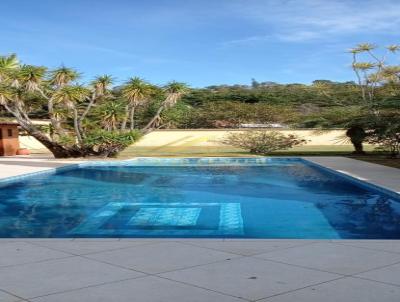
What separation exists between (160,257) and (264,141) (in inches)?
789

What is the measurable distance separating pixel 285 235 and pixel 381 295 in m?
3.55

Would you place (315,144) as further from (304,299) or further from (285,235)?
(304,299)

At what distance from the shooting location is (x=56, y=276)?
13.7 feet

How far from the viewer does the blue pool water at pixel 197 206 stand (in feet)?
24.7

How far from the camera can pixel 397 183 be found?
11094 millimetres

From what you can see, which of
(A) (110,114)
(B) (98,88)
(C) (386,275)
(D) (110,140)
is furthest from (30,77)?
(C) (386,275)

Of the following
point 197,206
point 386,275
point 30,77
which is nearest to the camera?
point 386,275

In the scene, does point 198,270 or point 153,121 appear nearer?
point 198,270

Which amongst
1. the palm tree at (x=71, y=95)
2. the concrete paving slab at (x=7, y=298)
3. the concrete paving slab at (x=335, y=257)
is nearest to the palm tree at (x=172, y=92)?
the palm tree at (x=71, y=95)

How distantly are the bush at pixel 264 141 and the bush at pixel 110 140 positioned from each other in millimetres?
5928

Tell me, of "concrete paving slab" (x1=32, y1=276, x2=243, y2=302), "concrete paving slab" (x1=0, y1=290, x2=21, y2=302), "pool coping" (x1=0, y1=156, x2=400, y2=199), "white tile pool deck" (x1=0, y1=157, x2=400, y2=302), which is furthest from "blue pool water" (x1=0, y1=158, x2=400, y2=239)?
"concrete paving slab" (x1=0, y1=290, x2=21, y2=302)

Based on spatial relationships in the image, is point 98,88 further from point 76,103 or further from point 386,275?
point 386,275

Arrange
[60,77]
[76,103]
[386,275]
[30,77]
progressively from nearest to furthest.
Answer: [386,275] < [30,77] < [60,77] < [76,103]

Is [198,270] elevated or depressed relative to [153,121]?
Answer: depressed
